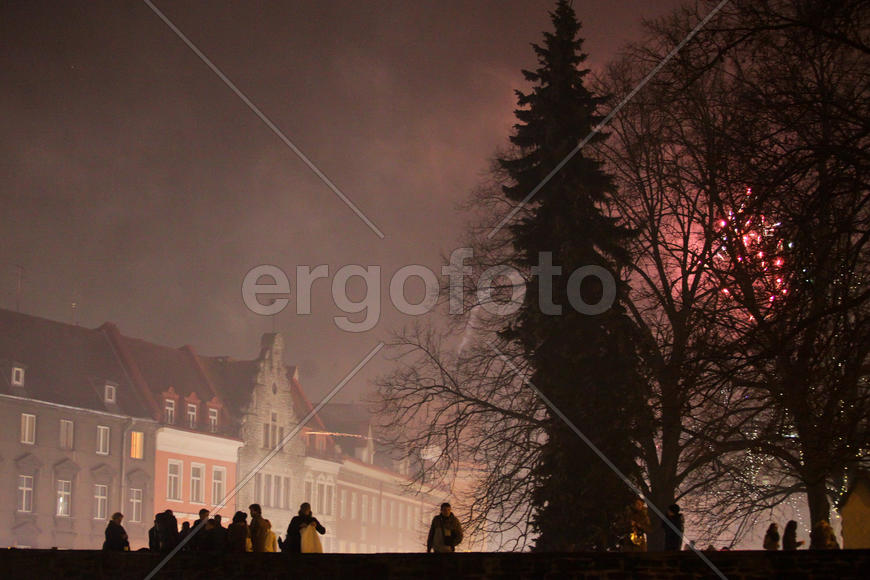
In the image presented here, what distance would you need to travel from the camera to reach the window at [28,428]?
57.6 m

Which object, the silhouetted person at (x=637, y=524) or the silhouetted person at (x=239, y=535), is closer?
the silhouetted person at (x=637, y=524)

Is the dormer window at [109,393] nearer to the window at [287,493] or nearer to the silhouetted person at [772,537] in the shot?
A: the window at [287,493]

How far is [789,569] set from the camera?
1349 centimetres

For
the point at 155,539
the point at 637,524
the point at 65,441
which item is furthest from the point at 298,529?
the point at 65,441

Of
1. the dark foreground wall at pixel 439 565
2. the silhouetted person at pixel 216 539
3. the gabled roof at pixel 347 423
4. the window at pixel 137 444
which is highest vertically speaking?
the gabled roof at pixel 347 423

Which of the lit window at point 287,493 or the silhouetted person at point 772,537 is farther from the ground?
the lit window at point 287,493

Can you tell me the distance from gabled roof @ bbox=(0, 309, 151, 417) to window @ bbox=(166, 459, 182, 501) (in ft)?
11.2

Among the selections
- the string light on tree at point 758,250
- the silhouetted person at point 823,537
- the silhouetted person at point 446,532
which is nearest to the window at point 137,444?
the silhouetted person at point 446,532

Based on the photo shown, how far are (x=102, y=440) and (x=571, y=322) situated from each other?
40.1 metres

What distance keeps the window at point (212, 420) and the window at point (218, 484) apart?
2465 millimetres

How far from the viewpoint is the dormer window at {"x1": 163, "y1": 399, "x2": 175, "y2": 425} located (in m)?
67.0

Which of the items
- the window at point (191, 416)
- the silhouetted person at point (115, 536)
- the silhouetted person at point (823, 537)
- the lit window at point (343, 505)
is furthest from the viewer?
the lit window at point (343, 505)

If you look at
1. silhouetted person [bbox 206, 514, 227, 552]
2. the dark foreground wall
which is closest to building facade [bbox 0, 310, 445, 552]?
silhouetted person [bbox 206, 514, 227, 552]

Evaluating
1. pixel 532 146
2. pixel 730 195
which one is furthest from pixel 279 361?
pixel 730 195
